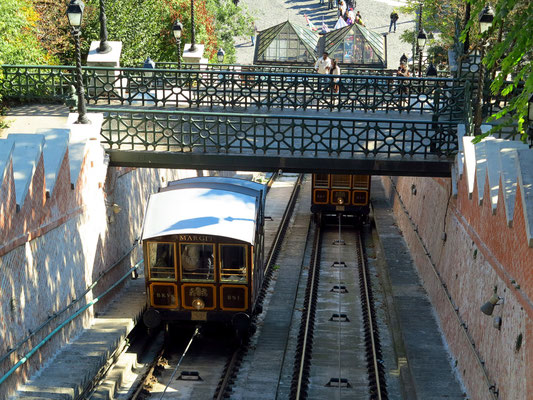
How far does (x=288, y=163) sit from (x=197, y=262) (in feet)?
10.8

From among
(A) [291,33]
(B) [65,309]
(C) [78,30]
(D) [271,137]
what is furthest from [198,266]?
(A) [291,33]

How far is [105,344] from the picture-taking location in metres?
14.2

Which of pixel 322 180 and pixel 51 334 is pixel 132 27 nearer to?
pixel 322 180

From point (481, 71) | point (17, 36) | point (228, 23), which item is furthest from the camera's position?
point (228, 23)

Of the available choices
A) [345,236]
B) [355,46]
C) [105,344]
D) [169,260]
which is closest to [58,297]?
[105,344]

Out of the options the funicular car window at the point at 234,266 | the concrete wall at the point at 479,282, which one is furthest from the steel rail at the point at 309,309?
the concrete wall at the point at 479,282

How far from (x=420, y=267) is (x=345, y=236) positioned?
735cm

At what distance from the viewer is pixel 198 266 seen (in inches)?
587

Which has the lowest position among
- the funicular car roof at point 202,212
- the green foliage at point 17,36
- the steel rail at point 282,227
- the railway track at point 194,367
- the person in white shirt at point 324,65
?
the steel rail at point 282,227

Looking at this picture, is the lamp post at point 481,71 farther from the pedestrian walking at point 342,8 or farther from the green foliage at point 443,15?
the pedestrian walking at point 342,8

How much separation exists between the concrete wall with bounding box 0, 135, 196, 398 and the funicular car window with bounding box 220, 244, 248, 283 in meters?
2.88

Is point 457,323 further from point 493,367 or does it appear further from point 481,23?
point 481,23

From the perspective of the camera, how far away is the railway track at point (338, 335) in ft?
46.4

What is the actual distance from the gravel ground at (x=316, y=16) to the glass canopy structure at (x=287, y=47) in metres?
15.9
